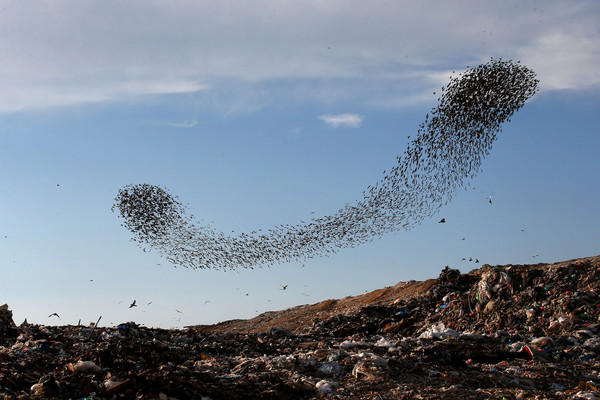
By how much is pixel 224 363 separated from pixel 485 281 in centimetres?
727

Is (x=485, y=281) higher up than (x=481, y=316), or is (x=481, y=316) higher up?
(x=485, y=281)

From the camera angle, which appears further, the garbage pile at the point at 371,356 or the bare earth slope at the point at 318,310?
the bare earth slope at the point at 318,310

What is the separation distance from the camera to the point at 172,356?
8.24m

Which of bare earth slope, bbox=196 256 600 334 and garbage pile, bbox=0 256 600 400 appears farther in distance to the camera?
bare earth slope, bbox=196 256 600 334

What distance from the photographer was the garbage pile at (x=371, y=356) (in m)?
6.07

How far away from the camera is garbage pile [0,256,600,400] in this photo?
19.9ft

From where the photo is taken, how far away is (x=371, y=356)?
7.14m

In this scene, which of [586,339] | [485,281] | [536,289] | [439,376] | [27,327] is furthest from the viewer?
[485,281]

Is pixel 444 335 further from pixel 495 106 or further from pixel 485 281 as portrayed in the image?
pixel 495 106

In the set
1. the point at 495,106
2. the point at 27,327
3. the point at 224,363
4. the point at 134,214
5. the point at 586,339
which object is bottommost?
the point at 586,339

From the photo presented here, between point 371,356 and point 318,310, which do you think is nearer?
point 371,356

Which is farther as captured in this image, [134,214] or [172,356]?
[134,214]

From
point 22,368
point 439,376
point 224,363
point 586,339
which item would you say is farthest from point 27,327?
point 586,339

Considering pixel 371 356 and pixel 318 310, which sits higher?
pixel 318 310
